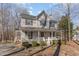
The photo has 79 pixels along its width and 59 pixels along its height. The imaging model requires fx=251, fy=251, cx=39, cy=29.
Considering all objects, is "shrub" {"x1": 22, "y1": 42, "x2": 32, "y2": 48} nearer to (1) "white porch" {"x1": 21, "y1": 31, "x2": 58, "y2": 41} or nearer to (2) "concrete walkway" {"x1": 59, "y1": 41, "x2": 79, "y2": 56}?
(1) "white porch" {"x1": 21, "y1": 31, "x2": 58, "y2": 41}

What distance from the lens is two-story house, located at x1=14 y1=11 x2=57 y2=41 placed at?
115 inches

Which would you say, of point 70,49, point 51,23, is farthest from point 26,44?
point 70,49

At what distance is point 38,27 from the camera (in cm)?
296

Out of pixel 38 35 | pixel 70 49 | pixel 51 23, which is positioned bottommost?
pixel 70 49

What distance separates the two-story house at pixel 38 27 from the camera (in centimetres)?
A: 293

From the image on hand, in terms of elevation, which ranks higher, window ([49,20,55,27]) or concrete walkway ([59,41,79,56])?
window ([49,20,55,27])

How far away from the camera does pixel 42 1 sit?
2.94 meters

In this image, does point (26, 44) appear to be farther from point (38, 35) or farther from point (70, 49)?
point (70, 49)

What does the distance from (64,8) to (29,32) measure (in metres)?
0.50

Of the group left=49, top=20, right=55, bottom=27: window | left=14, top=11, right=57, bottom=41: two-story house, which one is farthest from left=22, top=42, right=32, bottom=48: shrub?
left=49, top=20, right=55, bottom=27: window

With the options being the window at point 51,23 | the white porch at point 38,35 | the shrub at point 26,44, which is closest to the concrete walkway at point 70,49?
the white porch at point 38,35

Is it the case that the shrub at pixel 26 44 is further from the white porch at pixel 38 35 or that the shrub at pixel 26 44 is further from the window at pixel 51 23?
the window at pixel 51 23

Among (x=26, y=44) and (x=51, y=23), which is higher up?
(x=51, y=23)

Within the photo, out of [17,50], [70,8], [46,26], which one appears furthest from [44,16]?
[17,50]
